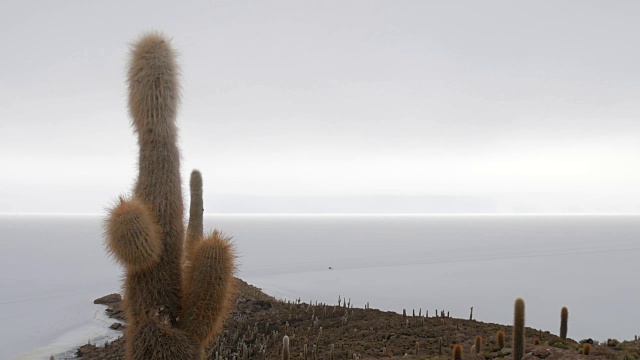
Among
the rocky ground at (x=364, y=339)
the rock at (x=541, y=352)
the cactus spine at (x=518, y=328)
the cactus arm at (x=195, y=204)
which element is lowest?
the rocky ground at (x=364, y=339)

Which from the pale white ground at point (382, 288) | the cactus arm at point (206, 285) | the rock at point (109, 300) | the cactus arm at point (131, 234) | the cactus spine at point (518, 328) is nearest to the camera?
the cactus arm at point (131, 234)

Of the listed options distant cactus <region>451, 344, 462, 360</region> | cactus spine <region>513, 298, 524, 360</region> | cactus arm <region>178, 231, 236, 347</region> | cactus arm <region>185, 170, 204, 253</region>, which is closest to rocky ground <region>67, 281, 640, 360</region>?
cactus spine <region>513, 298, 524, 360</region>

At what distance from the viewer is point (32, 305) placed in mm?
30906

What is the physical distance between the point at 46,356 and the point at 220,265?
13.4 meters

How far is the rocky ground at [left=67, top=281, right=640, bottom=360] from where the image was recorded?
41.8 feet

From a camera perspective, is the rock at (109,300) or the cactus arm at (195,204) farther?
the rock at (109,300)

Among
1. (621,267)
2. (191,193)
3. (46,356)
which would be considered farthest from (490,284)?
(46,356)

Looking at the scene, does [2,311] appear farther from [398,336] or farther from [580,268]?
[580,268]

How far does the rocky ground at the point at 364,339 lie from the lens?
12.7 m

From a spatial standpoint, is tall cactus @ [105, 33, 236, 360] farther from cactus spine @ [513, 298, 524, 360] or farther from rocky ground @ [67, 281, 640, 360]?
cactus spine @ [513, 298, 524, 360]

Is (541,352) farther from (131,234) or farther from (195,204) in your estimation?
(195,204)

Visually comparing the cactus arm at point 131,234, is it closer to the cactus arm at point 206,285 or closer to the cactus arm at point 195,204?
the cactus arm at point 206,285

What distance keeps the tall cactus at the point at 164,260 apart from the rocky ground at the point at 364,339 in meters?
6.09

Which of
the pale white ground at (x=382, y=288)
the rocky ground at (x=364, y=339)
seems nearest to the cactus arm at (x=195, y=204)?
the pale white ground at (x=382, y=288)
